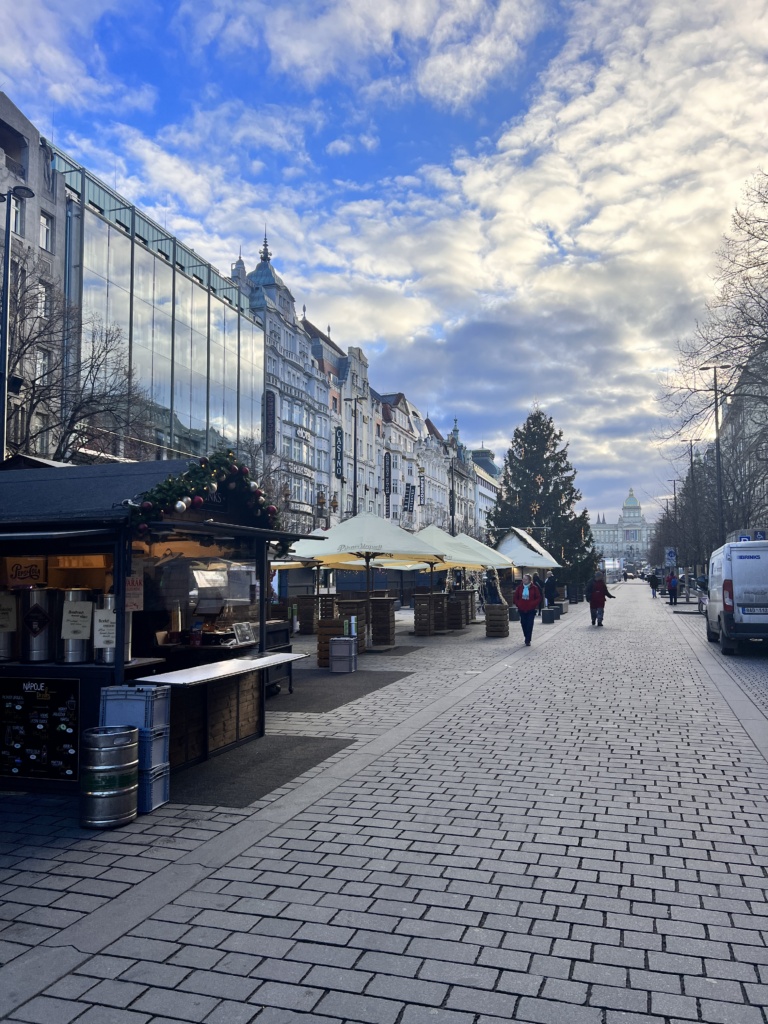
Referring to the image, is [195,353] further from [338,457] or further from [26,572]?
[26,572]

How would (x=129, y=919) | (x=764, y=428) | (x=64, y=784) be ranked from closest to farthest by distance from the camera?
(x=129, y=919)
(x=64, y=784)
(x=764, y=428)

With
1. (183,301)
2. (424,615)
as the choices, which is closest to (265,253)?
(183,301)

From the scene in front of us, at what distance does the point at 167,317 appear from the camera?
155 ft

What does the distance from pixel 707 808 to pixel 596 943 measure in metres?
2.70

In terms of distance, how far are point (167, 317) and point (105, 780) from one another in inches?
1746

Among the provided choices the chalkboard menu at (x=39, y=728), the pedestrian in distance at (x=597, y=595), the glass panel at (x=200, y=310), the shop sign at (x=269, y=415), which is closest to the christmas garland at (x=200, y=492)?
the chalkboard menu at (x=39, y=728)

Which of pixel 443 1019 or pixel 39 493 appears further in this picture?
pixel 39 493

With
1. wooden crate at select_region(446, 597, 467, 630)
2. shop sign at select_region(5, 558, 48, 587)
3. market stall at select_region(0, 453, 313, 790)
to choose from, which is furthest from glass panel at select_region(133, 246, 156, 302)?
shop sign at select_region(5, 558, 48, 587)

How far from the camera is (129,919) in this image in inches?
173

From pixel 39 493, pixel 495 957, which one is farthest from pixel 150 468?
pixel 495 957

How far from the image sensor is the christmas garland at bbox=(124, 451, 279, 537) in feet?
23.0

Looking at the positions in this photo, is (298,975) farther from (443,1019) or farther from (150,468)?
(150,468)

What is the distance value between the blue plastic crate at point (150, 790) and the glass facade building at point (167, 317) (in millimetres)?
30293

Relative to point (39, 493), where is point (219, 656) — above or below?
below
